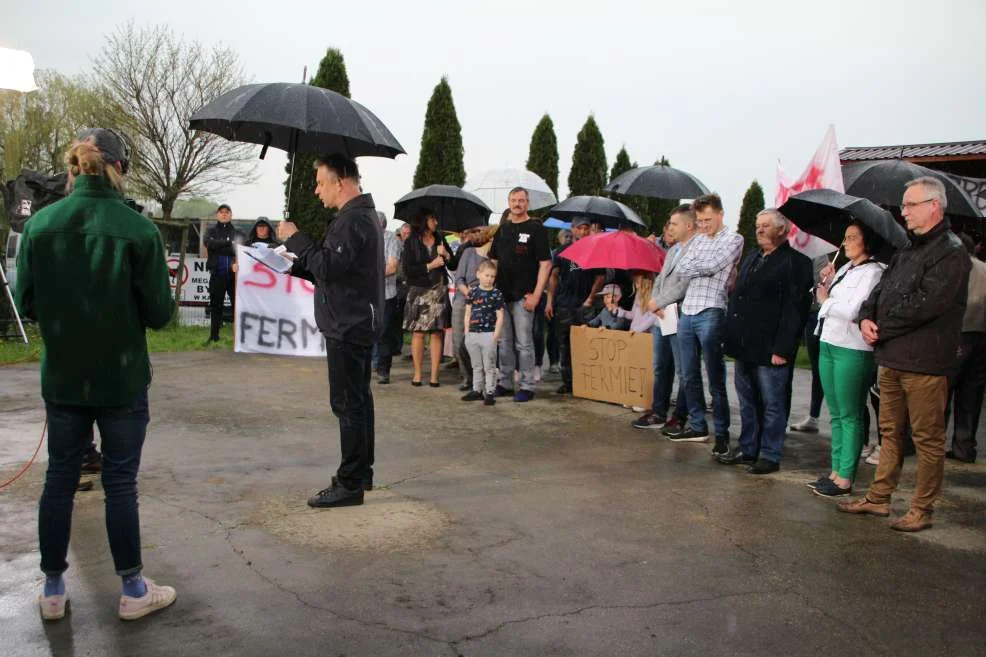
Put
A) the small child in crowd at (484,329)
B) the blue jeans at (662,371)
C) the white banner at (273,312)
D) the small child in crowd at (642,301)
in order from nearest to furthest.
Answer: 1. the blue jeans at (662,371)
2. the small child in crowd at (642,301)
3. the small child in crowd at (484,329)
4. the white banner at (273,312)

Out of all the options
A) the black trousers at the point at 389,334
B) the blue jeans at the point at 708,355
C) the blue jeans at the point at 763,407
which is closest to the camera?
the blue jeans at the point at 763,407

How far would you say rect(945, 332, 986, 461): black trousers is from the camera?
23.2 feet

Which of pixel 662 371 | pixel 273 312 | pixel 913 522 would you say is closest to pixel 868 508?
pixel 913 522

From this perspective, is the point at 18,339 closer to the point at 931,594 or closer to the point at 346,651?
the point at 346,651

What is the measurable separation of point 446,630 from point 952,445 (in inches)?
215

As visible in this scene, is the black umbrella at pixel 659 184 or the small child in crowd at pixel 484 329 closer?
the small child in crowd at pixel 484 329

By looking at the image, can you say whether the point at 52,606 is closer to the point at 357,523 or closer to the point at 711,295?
the point at 357,523

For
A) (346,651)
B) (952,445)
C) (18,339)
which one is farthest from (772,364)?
(18,339)

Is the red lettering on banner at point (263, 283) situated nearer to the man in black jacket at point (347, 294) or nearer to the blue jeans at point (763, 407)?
the man in black jacket at point (347, 294)

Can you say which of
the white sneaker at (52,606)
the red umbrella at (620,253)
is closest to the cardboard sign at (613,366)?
Answer: the red umbrella at (620,253)

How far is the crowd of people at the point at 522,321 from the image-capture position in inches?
136

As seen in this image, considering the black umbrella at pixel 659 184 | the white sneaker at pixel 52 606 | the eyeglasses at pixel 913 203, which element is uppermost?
the black umbrella at pixel 659 184

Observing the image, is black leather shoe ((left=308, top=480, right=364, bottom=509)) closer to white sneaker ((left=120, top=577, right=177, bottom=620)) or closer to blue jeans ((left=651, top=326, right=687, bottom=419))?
white sneaker ((left=120, top=577, right=177, bottom=620))

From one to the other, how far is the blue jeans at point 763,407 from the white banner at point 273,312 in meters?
6.70
